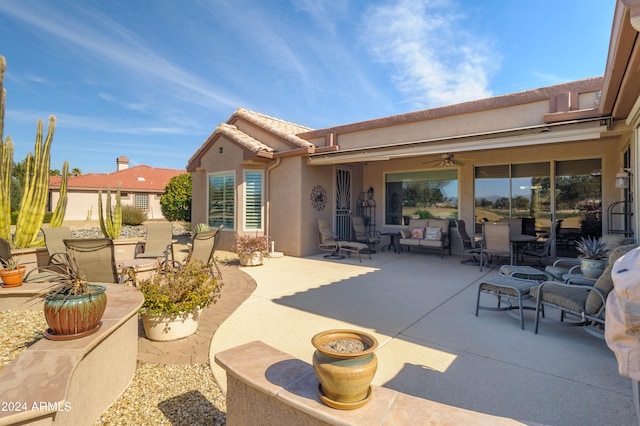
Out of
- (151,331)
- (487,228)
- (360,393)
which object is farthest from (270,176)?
(360,393)

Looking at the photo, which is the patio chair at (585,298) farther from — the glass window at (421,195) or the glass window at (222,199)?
the glass window at (222,199)

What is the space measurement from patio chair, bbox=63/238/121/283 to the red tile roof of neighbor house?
1022 inches

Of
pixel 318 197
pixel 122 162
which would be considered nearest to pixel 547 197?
pixel 318 197

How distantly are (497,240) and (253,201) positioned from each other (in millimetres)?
7534

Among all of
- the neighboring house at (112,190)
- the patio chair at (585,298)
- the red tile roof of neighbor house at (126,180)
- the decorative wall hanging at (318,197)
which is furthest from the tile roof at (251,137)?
the red tile roof of neighbor house at (126,180)

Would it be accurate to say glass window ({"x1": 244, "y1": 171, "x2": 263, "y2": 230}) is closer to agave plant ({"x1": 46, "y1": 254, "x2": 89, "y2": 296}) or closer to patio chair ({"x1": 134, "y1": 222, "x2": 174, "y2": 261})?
patio chair ({"x1": 134, "y1": 222, "x2": 174, "y2": 261})

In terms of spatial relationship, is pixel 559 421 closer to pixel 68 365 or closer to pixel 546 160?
pixel 68 365

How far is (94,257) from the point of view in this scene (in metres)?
4.75

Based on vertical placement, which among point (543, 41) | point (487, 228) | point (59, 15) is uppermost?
point (59, 15)

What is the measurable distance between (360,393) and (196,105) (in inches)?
772

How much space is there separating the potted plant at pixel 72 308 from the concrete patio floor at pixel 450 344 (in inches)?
48.7

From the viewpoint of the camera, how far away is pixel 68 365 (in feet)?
6.93

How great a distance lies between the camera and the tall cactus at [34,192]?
7.97 metres

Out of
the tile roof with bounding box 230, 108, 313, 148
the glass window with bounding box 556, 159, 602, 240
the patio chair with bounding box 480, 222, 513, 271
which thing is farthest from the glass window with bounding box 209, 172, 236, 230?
the glass window with bounding box 556, 159, 602, 240
